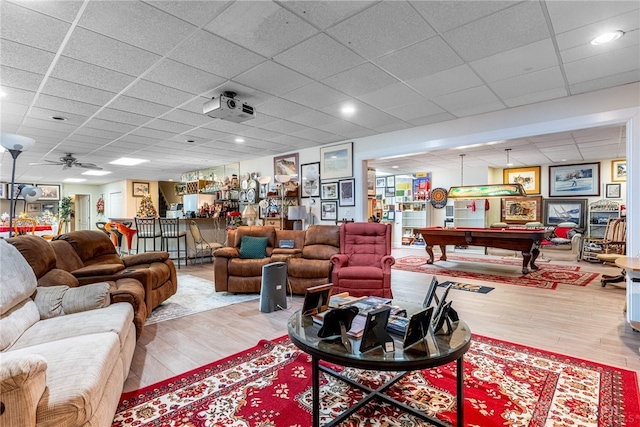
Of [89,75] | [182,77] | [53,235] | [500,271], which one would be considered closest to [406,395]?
[182,77]

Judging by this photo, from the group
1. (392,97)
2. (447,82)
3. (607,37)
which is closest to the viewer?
(607,37)

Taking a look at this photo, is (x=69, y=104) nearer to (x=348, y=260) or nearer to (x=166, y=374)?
(x=166, y=374)

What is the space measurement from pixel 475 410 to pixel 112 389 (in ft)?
6.86

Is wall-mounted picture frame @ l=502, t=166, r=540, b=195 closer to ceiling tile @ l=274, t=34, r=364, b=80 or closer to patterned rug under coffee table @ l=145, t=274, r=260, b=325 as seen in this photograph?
ceiling tile @ l=274, t=34, r=364, b=80

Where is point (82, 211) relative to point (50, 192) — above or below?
below

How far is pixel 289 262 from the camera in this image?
464 centimetres

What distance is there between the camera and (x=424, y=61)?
9.83 ft

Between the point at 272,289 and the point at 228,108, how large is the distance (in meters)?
2.20

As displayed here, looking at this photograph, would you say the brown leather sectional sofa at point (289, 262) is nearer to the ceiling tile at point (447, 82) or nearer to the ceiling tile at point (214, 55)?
the ceiling tile at point (447, 82)

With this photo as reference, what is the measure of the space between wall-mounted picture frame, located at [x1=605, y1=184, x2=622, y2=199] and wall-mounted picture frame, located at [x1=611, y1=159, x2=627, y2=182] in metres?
0.16

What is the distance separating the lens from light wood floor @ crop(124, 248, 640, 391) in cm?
263

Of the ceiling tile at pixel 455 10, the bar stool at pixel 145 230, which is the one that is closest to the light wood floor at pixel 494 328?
the ceiling tile at pixel 455 10

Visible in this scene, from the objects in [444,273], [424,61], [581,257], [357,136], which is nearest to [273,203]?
[357,136]

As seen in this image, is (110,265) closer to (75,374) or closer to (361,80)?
(75,374)
